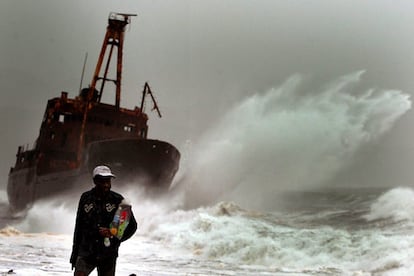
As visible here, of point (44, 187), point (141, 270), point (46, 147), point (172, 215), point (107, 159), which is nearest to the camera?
point (141, 270)

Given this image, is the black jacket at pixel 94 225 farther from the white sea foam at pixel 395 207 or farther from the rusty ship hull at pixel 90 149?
the rusty ship hull at pixel 90 149

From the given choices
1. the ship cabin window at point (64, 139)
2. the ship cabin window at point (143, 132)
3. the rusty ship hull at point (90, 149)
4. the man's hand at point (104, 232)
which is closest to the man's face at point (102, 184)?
the man's hand at point (104, 232)

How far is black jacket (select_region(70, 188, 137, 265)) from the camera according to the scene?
2854 millimetres

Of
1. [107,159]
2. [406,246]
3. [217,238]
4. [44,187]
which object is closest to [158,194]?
[107,159]

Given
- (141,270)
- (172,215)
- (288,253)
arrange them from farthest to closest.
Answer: (172,215)
(288,253)
(141,270)

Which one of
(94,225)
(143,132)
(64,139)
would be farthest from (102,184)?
(143,132)

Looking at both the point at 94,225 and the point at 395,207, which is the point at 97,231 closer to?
the point at 94,225

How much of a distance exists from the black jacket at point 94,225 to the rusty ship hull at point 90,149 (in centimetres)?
1782

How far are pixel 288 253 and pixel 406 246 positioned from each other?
257cm

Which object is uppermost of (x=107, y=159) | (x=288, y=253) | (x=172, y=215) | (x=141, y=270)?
(x=107, y=159)

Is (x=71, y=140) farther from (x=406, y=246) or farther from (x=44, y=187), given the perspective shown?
(x=406, y=246)

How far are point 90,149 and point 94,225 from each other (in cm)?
1856

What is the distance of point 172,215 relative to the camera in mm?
17844

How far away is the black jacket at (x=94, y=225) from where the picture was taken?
2.85m
